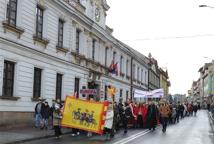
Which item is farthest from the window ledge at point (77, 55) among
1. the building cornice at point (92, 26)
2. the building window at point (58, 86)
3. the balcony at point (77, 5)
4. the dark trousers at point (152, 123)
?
the dark trousers at point (152, 123)

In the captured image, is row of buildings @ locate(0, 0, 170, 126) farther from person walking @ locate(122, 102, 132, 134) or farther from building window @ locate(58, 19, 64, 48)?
person walking @ locate(122, 102, 132, 134)

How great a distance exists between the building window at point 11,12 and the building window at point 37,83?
389cm

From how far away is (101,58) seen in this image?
43438 mm

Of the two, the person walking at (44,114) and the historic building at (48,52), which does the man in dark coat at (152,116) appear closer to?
the historic building at (48,52)

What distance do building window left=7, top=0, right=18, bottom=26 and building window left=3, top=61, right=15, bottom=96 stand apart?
2.16 metres

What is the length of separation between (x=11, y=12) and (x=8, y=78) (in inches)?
137

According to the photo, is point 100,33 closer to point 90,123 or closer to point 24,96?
point 24,96

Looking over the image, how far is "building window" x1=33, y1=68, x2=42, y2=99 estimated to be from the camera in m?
27.9

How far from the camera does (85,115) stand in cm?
2180

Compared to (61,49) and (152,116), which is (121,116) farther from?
(61,49)

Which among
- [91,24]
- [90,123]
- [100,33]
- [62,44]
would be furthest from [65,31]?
[90,123]

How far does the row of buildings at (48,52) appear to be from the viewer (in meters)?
24.5

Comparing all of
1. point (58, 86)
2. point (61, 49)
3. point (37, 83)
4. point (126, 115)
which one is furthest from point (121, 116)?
point (61, 49)

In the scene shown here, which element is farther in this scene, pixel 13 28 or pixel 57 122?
pixel 13 28
